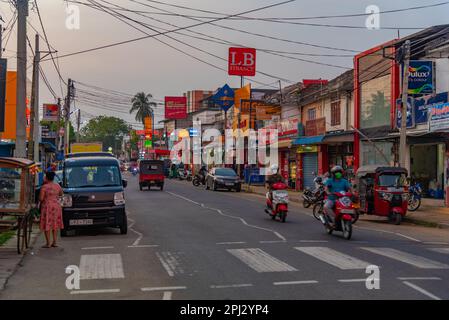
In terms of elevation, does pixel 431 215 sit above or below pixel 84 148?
below

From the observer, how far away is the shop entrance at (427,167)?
2673cm

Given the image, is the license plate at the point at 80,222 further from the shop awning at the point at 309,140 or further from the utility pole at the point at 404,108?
the shop awning at the point at 309,140

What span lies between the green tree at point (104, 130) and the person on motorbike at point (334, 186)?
138 meters

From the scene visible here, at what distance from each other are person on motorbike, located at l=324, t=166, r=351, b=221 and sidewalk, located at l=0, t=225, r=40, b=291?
7.49m

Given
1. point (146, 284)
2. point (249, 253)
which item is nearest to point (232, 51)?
point (249, 253)

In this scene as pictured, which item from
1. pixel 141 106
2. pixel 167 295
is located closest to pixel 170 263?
pixel 167 295

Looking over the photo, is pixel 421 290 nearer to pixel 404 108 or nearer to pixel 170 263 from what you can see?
pixel 170 263

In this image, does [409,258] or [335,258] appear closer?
[335,258]

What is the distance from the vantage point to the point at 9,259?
11031 millimetres

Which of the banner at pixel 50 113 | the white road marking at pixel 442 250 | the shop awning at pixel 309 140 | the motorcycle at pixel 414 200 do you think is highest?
the banner at pixel 50 113

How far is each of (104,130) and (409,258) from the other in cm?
14520

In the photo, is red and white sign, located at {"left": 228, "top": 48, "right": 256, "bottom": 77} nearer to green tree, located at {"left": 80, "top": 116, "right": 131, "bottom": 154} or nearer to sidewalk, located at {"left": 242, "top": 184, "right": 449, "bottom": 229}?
sidewalk, located at {"left": 242, "top": 184, "right": 449, "bottom": 229}

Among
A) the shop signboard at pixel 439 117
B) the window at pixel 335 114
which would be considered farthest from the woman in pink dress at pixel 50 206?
the window at pixel 335 114

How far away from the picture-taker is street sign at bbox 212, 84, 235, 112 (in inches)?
1863
